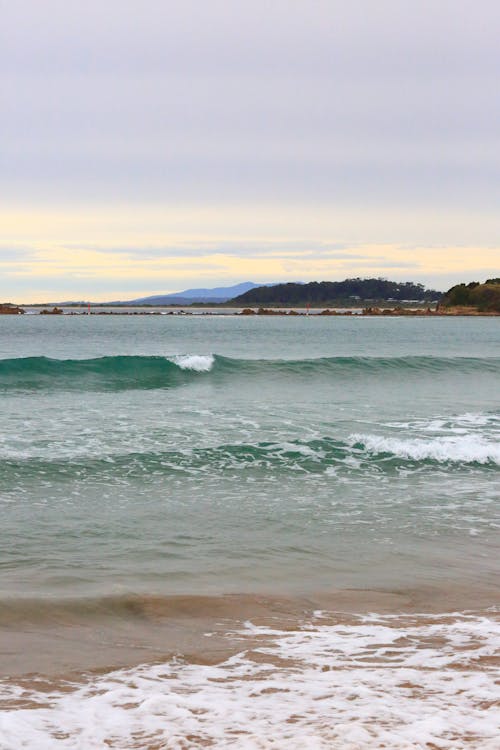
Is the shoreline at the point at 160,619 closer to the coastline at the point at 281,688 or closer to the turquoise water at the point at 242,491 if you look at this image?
the coastline at the point at 281,688

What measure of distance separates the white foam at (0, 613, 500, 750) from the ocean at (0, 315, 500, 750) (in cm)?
1

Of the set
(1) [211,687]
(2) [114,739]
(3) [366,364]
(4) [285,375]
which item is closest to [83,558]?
(1) [211,687]

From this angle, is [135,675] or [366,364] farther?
[366,364]

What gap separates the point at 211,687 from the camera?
15.9 feet

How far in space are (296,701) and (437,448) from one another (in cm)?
958

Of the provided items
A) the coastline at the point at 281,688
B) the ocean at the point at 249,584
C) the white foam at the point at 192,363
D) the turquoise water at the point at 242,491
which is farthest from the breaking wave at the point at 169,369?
the coastline at the point at 281,688

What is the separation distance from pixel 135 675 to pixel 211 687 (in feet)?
1.66

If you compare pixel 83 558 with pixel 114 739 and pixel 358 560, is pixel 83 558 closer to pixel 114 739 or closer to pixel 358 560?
pixel 358 560

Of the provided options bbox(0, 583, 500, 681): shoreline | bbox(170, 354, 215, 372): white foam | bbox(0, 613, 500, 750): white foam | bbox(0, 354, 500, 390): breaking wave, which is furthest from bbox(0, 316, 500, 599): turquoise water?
bbox(170, 354, 215, 372): white foam

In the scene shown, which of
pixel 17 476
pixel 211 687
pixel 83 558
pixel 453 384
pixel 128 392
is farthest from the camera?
pixel 453 384

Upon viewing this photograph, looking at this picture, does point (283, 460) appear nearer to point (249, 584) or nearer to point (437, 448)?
point (437, 448)

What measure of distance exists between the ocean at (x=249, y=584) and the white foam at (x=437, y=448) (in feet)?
0.15

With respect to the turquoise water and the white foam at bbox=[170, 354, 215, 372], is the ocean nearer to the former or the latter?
the turquoise water

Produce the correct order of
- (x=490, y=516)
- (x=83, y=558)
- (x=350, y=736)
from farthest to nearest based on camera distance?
(x=490, y=516)
(x=83, y=558)
(x=350, y=736)
